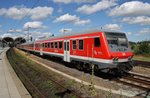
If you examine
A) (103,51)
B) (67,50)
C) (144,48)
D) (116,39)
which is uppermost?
(116,39)

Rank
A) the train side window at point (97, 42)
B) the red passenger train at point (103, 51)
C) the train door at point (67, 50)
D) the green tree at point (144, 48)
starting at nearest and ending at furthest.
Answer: the red passenger train at point (103, 51), the train side window at point (97, 42), the train door at point (67, 50), the green tree at point (144, 48)

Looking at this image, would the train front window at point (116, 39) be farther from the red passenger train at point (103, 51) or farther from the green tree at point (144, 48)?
the green tree at point (144, 48)

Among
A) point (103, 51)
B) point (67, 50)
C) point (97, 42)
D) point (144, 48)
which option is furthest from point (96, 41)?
point (144, 48)

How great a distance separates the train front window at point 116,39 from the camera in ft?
47.1

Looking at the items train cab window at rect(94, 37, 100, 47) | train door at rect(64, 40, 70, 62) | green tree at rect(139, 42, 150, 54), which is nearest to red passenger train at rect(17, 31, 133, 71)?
train cab window at rect(94, 37, 100, 47)

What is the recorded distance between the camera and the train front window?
Answer: 1437cm

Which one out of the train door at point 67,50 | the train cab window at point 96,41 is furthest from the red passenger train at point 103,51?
the train door at point 67,50

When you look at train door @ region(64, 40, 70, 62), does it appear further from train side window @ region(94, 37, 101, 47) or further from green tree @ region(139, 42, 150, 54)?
green tree @ region(139, 42, 150, 54)

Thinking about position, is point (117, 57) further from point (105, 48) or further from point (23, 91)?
→ point (23, 91)

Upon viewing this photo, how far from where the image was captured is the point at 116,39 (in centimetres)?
1474

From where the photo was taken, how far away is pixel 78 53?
17.7m

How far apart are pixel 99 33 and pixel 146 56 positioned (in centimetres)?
2295

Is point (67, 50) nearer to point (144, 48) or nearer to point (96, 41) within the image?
point (96, 41)

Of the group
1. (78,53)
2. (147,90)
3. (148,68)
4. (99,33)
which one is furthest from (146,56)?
(147,90)
